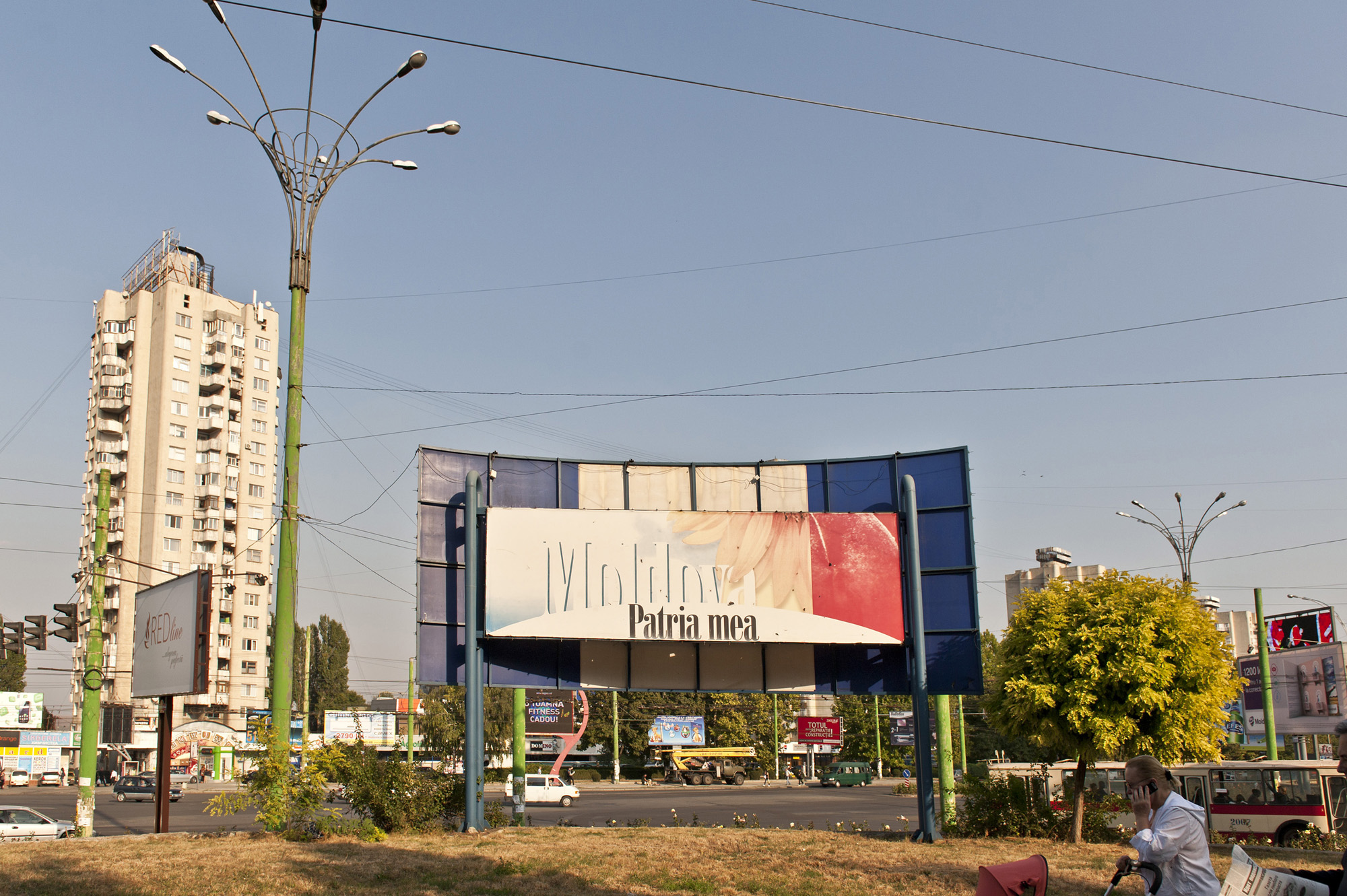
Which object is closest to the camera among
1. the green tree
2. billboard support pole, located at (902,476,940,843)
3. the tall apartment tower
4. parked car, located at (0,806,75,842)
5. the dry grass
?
the dry grass

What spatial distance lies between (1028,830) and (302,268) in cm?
1768

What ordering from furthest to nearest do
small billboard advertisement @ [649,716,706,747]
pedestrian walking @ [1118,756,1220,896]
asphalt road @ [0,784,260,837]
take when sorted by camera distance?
small billboard advertisement @ [649,716,706,747], asphalt road @ [0,784,260,837], pedestrian walking @ [1118,756,1220,896]

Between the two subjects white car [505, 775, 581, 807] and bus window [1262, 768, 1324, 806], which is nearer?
bus window [1262, 768, 1324, 806]

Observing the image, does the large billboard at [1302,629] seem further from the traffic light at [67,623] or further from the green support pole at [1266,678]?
the traffic light at [67,623]

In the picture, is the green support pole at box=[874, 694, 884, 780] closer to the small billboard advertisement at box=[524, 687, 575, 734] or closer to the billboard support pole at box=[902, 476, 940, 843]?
the small billboard advertisement at box=[524, 687, 575, 734]

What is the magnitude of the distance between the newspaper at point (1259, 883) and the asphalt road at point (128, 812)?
64.3ft

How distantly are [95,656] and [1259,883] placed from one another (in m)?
25.3

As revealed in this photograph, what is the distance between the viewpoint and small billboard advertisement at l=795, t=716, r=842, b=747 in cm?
7475

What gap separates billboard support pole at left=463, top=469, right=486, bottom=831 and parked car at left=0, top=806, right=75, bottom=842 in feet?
38.5

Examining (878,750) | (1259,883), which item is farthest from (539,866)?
(878,750)

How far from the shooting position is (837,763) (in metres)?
73.6

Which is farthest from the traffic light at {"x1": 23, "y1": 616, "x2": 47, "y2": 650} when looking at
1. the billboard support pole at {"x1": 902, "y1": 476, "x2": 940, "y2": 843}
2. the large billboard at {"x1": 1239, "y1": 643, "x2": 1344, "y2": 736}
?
the large billboard at {"x1": 1239, "y1": 643, "x2": 1344, "y2": 736}

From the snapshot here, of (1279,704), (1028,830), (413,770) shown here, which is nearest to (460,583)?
(413,770)

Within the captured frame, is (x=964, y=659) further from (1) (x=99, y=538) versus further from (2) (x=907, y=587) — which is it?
(1) (x=99, y=538)
